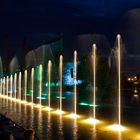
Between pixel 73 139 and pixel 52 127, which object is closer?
pixel 73 139

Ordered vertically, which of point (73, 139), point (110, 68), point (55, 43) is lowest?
point (73, 139)

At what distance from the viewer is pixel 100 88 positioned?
36.8 m

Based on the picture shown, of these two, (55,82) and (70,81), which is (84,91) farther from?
(70,81)

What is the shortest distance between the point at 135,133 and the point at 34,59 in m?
50.0

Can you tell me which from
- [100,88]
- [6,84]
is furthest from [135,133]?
[6,84]

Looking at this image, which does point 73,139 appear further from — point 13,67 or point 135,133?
point 13,67

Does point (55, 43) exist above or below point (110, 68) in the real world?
above

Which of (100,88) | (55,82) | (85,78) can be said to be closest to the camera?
(100,88)

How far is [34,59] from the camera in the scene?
63.5m

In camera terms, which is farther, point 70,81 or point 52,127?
point 70,81

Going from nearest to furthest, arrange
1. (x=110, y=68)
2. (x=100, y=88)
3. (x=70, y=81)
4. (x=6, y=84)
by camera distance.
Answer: (x=100, y=88) < (x=110, y=68) < (x=70, y=81) < (x=6, y=84)

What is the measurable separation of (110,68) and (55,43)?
3906 cm

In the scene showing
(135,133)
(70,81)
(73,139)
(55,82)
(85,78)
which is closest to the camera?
(73,139)

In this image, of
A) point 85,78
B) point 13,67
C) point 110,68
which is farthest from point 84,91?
point 13,67
